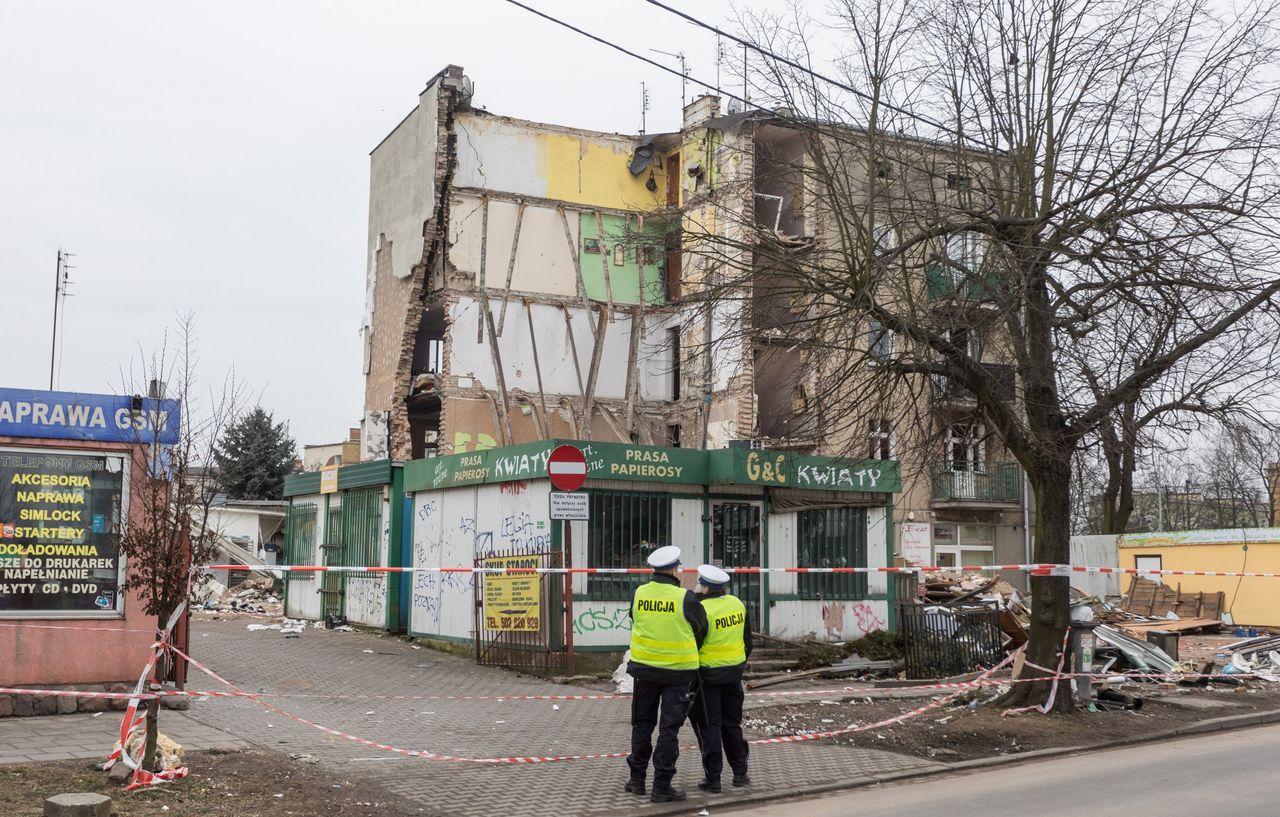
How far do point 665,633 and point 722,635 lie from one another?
0.56 meters

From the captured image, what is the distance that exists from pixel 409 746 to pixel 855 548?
10201 mm

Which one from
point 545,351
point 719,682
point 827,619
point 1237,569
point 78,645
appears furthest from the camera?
point 545,351

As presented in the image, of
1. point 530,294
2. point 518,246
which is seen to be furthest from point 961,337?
point 518,246

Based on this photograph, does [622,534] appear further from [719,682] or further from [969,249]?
[719,682]

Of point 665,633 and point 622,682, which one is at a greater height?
point 665,633

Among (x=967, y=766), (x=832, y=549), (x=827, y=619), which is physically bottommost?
(x=967, y=766)

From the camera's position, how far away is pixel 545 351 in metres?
31.9

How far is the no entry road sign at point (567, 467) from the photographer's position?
14.4 metres

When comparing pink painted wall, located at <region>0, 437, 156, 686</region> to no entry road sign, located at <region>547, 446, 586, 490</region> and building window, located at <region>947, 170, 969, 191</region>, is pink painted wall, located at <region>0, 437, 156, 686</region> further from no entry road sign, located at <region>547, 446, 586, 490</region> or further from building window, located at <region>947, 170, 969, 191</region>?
building window, located at <region>947, 170, 969, 191</region>

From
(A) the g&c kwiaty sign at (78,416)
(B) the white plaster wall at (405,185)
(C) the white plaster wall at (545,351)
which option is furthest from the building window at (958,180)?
(B) the white plaster wall at (405,185)

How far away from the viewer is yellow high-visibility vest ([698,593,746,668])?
8.98 meters

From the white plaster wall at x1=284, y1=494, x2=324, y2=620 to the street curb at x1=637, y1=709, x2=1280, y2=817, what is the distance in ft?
51.5

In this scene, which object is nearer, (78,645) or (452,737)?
(452,737)

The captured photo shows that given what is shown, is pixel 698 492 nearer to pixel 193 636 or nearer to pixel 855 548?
pixel 855 548
